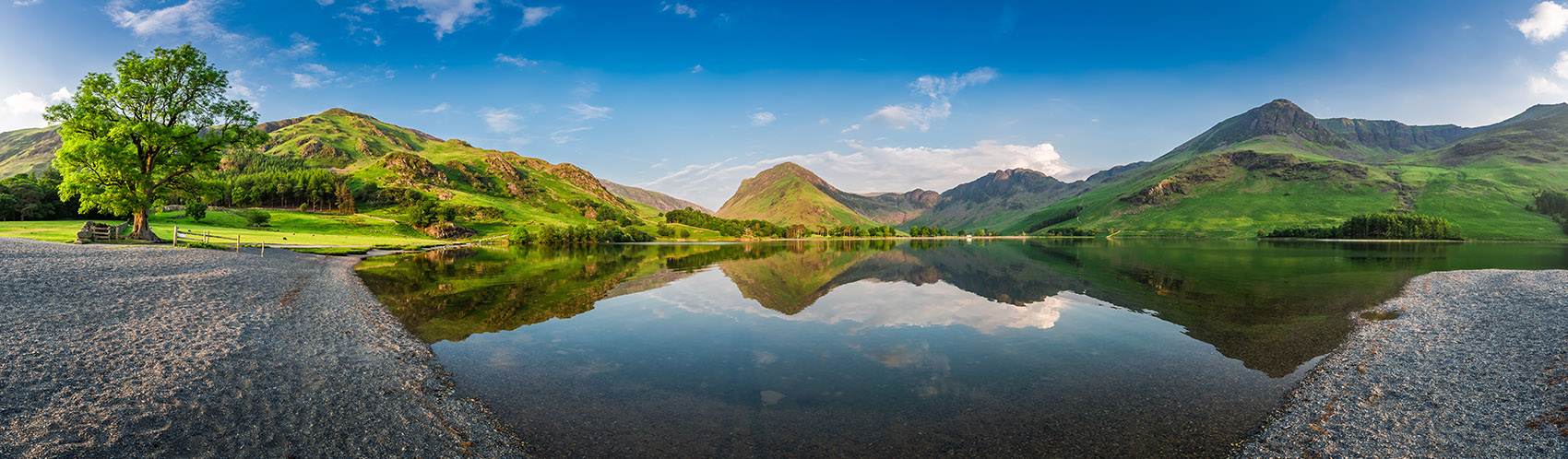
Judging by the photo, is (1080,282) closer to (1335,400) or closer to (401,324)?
(1335,400)

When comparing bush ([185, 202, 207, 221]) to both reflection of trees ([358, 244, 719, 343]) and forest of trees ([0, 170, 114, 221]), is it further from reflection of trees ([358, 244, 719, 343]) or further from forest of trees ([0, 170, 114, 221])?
reflection of trees ([358, 244, 719, 343])

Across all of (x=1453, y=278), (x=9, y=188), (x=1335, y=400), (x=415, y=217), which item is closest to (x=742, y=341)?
(x=1335, y=400)

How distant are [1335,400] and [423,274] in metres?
58.6

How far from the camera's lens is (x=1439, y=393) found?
48.2ft

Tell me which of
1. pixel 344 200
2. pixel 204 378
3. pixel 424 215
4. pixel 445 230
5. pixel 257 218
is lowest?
pixel 204 378

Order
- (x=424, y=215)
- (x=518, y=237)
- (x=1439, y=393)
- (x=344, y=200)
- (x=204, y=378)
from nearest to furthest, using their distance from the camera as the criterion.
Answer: (x=204, y=378) → (x=1439, y=393) → (x=424, y=215) → (x=518, y=237) → (x=344, y=200)

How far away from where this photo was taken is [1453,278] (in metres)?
42.5

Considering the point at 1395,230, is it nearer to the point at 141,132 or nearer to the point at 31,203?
the point at 141,132

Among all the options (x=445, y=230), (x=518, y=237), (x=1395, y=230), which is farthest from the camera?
(x=1395, y=230)

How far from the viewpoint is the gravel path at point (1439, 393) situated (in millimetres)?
11492

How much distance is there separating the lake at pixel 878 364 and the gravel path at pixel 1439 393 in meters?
1.10

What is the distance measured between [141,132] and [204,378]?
5011 centimetres

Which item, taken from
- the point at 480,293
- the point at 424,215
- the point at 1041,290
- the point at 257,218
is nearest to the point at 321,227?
the point at 257,218

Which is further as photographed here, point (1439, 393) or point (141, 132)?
point (141, 132)
